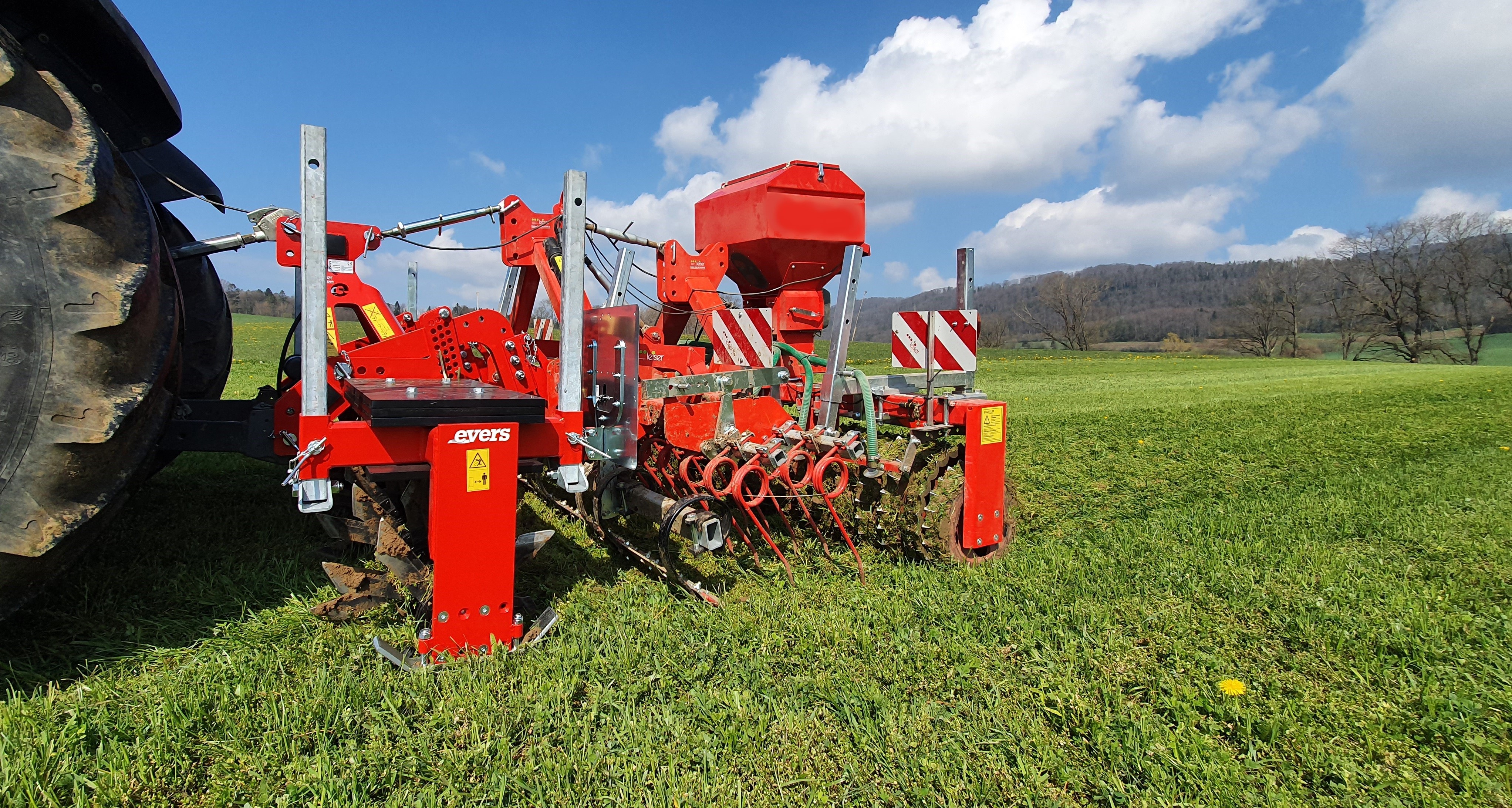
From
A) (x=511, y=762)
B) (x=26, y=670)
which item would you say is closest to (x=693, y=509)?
(x=511, y=762)

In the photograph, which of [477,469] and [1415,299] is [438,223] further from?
[1415,299]

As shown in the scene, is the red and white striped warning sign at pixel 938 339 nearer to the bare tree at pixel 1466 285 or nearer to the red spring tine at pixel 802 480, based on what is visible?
the red spring tine at pixel 802 480

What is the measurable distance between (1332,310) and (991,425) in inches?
2634

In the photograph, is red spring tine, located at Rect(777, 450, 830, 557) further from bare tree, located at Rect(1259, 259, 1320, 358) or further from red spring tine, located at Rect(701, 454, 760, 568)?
bare tree, located at Rect(1259, 259, 1320, 358)

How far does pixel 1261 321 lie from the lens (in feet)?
200

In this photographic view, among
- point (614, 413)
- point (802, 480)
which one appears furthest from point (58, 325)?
point (802, 480)

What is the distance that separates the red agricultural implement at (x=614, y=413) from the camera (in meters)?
2.83

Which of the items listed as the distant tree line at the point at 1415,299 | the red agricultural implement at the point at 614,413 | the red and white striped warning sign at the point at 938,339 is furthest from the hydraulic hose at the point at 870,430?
the distant tree line at the point at 1415,299

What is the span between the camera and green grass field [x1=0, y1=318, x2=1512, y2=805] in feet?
7.34

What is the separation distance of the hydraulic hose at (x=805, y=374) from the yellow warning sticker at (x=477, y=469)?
2378 millimetres

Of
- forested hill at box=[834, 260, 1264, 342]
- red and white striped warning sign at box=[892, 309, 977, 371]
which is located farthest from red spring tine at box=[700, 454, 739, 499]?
forested hill at box=[834, 260, 1264, 342]

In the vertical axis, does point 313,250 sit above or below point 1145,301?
below

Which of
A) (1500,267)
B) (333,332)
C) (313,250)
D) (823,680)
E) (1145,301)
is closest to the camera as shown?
(313,250)

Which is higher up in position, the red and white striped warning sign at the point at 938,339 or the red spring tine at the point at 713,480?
the red and white striped warning sign at the point at 938,339
